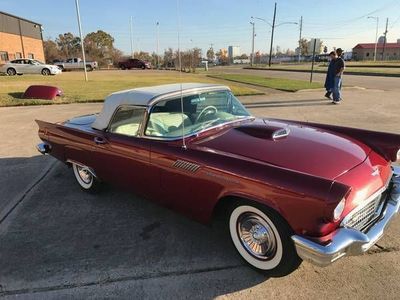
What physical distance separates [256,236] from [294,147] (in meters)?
0.87

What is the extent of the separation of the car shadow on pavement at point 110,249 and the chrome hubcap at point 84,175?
0.23 meters

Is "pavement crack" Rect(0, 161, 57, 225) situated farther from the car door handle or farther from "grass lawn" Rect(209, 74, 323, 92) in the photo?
"grass lawn" Rect(209, 74, 323, 92)

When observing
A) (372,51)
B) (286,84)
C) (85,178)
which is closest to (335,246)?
(85,178)

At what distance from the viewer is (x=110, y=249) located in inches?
138

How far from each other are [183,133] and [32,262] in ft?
5.81

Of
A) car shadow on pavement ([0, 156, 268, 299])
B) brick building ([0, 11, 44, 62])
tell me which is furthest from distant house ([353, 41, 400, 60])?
car shadow on pavement ([0, 156, 268, 299])

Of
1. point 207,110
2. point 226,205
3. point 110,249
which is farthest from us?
point 207,110

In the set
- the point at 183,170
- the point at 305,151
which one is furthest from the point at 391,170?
the point at 183,170

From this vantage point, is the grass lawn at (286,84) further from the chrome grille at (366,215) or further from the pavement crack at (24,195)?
the chrome grille at (366,215)

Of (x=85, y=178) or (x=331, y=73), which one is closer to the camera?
(x=85, y=178)

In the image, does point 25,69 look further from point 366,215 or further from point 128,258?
point 366,215

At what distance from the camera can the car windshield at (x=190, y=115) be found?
374 cm

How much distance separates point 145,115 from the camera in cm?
383

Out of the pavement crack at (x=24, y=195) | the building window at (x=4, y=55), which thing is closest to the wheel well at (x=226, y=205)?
the pavement crack at (x=24, y=195)
